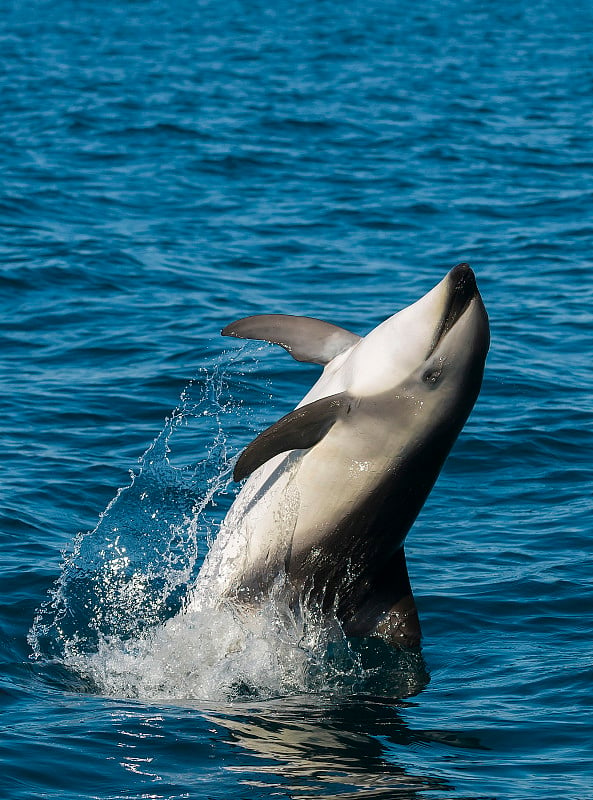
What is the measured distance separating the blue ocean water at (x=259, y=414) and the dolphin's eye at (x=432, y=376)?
2048mm

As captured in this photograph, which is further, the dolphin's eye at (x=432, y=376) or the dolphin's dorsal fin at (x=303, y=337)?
the dolphin's dorsal fin at (x=303, y=337)

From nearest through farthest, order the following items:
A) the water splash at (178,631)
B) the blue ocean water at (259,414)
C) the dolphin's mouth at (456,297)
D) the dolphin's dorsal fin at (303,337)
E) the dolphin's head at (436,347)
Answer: the blue ocean water at (259,414) → the dolphin's mouth at (456,297) → the dolphin's head at (436,347) → the water splash at (178,631) → the dolphin's dorsal fin at (303,337)

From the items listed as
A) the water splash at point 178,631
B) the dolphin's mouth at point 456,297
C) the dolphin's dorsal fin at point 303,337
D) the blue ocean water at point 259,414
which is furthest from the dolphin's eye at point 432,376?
the blue ocean water at point 259,414

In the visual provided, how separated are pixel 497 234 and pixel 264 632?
1343 centimetres

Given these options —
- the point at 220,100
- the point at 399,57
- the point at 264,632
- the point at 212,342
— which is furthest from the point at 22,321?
the point at 399,57

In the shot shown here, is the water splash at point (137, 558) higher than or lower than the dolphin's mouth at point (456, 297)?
lower

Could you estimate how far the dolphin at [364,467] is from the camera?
30.7 ft

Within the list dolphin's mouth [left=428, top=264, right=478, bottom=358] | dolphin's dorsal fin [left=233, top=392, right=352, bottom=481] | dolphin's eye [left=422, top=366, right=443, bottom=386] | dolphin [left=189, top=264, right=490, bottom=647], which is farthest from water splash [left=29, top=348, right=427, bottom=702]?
dolphin's mouth [left=428, top=264, right=478, bottom=358]

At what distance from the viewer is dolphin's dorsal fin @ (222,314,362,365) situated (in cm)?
1034

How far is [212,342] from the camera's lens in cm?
1722

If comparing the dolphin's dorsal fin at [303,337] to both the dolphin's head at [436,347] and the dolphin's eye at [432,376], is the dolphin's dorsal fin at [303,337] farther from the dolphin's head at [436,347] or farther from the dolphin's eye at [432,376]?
the dolphin's eye at [432,376]

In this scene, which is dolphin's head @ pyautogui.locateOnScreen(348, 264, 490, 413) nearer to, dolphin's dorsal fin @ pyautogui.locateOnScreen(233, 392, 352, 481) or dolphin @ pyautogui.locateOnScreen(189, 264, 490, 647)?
dolphin @ pyautogui.locateOnScreen(189, 264, 490, 647)

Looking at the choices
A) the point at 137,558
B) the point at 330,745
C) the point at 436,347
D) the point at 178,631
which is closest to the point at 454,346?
the point at 436,347

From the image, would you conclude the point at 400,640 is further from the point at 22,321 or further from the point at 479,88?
the point at 479,88
